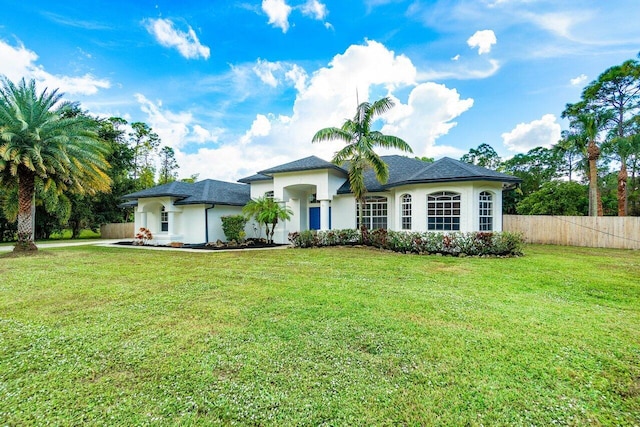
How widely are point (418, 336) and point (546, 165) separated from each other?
138 ft

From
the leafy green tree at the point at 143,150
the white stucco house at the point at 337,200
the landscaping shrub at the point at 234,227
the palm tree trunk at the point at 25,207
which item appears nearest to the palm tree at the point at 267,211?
the landscaping shrub at the point at 234,227

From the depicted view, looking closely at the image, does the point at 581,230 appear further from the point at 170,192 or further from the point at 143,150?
the point at 143,150

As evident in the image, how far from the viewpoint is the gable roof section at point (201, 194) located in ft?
61.8

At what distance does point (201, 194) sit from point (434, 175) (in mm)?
14833

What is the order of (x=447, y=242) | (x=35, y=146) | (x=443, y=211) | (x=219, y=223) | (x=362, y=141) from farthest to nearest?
(x=219, y=223) → (x=362, y=141) → (x=443, y=211) → (x=447, y=242) → (x=35, y=146)

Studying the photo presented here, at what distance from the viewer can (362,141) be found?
49.9 ft

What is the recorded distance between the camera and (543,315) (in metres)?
5.50

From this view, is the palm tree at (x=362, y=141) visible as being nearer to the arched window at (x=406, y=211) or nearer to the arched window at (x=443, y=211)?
the arched window at (x=406, y=211)

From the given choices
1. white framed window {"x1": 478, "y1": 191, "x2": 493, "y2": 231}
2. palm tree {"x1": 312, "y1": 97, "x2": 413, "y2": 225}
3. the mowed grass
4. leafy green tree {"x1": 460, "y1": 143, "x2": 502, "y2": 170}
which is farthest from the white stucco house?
leafy green tree {"x1": 460, "y1": 143, "x2": 502, "y2": 170}

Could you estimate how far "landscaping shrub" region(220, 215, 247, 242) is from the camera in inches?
725

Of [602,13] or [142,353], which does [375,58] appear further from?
[142,353]

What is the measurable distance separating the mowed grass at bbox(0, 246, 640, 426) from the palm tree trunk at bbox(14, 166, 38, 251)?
9205 millimetres

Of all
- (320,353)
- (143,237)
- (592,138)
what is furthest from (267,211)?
(592,138)

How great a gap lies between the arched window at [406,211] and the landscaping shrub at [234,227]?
32.4ft
